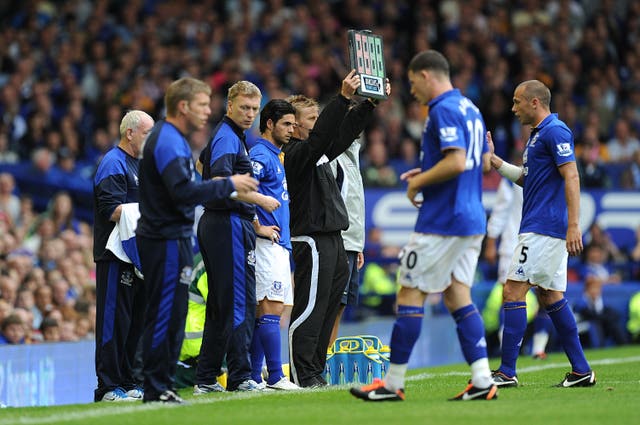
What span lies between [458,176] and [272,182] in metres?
1.94

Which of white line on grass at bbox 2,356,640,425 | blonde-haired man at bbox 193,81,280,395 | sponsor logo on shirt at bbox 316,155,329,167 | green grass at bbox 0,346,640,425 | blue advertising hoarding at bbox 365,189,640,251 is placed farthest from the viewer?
blue advertising hoarding at bbox 365,189,640,251

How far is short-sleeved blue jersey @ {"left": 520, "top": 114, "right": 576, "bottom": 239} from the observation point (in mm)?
9383

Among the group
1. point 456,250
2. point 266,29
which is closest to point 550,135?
point 456,250

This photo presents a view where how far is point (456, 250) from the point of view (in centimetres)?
797

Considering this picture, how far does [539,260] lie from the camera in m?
9.35

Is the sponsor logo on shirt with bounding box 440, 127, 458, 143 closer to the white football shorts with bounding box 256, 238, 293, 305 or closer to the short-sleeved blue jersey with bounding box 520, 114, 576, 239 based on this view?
Answer: the short-sleeved blue jersey with bounding box 520, 114, 576, 239

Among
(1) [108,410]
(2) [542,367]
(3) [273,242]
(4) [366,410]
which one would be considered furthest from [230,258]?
(2) [542,367]

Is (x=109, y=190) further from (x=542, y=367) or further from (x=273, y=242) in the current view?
(x=542, y=367)

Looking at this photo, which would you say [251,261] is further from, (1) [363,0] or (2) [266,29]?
(1) [363,0]

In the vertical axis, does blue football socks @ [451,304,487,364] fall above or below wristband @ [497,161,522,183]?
below

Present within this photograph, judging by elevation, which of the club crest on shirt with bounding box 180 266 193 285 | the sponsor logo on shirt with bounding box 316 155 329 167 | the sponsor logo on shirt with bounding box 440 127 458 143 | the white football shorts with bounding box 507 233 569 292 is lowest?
the club crest on shirt with bounding box 180 266 193 285

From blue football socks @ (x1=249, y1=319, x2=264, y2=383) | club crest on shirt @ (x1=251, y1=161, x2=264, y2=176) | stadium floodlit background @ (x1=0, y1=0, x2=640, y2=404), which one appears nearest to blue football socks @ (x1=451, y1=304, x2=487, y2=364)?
club crest on shirt @ (x1=251, y1=161, x2=264, y2=176)

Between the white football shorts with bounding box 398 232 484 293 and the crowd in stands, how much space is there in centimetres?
748

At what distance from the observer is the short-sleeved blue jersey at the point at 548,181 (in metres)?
9.38
